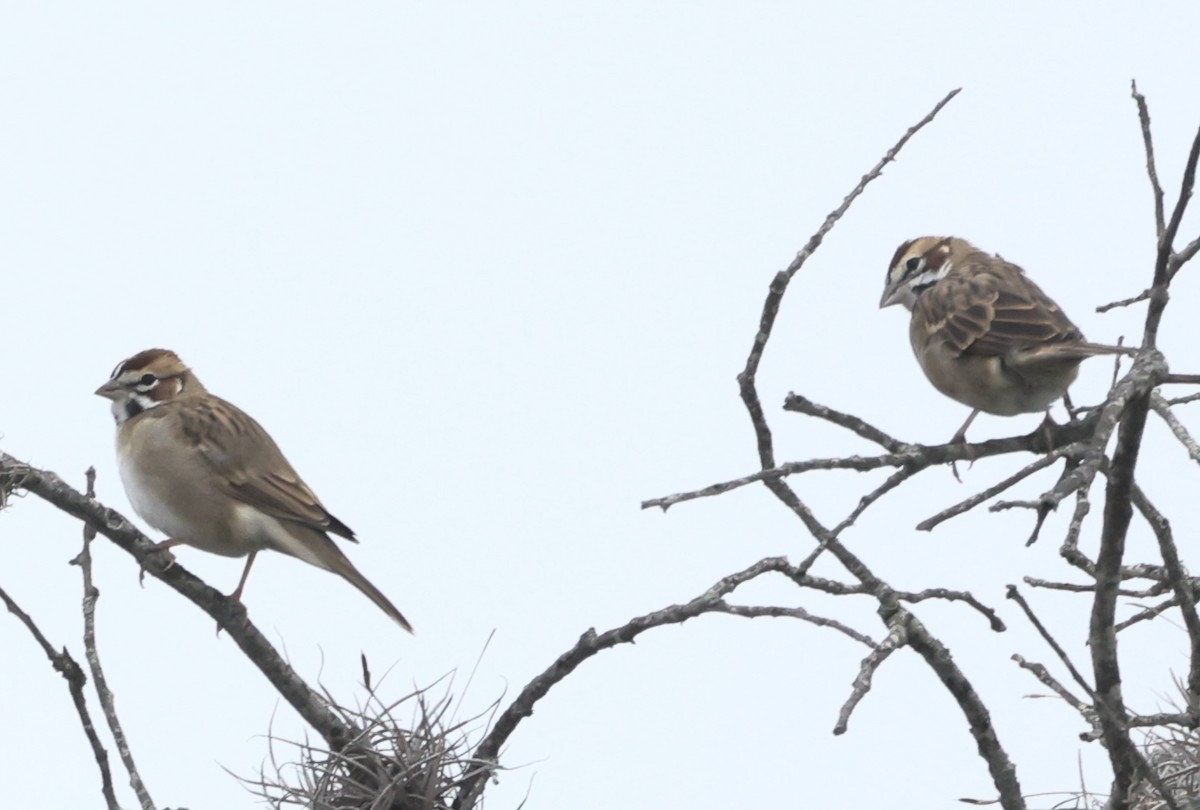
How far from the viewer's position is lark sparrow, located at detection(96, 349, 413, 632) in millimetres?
6863

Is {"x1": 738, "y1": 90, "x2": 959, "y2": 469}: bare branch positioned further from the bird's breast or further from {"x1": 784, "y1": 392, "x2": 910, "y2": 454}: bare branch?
the bird's breast

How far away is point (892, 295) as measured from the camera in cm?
866

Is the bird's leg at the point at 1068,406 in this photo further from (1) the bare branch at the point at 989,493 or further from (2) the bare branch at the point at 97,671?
(2) the bare branch at the point at 97,671

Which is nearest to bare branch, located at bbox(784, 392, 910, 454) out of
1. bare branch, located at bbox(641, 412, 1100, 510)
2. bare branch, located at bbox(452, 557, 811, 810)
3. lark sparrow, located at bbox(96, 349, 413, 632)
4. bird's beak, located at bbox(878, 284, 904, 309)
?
bare branch, located at bbox(641, 412, 1100, 510)

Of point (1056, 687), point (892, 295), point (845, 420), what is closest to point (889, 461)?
point (845, 420)

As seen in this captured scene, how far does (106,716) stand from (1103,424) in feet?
8.60

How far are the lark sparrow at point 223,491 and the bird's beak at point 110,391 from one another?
0.99ft

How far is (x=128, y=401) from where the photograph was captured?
7.73 m

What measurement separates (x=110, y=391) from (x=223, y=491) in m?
1.20

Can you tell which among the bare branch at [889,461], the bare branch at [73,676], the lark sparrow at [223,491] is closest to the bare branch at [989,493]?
the bare branch at [889,461]

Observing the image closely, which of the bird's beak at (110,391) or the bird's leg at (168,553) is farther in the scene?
the bird's beak at (110,391)

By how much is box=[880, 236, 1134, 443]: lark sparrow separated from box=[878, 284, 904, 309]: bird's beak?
A: 19.9 inches

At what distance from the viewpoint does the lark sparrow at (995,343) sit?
677 centimetres

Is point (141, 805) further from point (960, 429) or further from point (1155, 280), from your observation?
point (960, 429)
